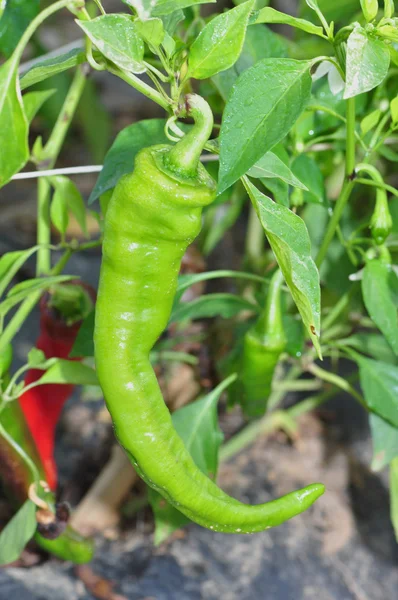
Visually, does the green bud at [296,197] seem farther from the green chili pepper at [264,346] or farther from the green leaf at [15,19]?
the green leaf at [15,19]

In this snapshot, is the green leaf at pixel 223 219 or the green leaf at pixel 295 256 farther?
the green leaf at pixel 223 219

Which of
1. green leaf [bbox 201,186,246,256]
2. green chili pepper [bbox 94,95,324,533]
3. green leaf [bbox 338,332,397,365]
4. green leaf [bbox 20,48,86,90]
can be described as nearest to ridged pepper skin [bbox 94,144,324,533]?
green chili pepper [bbox 94,95,324,533]

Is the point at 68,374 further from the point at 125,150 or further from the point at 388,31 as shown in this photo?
the point at 388,31

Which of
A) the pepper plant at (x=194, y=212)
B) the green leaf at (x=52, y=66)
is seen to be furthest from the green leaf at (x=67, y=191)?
the green leaf at (x=52, y=66)

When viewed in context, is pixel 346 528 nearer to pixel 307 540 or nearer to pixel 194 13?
pixel 307 540

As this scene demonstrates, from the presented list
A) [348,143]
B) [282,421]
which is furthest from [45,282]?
[282,421]

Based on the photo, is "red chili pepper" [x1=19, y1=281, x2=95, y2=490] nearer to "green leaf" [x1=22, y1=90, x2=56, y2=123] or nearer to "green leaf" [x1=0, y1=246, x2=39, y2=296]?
"green leaf" [x1=0, y1=246, x2=39, y2=296]

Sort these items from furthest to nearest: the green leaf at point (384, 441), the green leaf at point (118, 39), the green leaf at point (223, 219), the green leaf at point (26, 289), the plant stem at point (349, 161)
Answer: the green leaf at point (223, 219), the green leaf at point (384, 441), the green leaf at point (26, 289), the plant stem at point (349, 161), the green leaf at point (118, 39)
